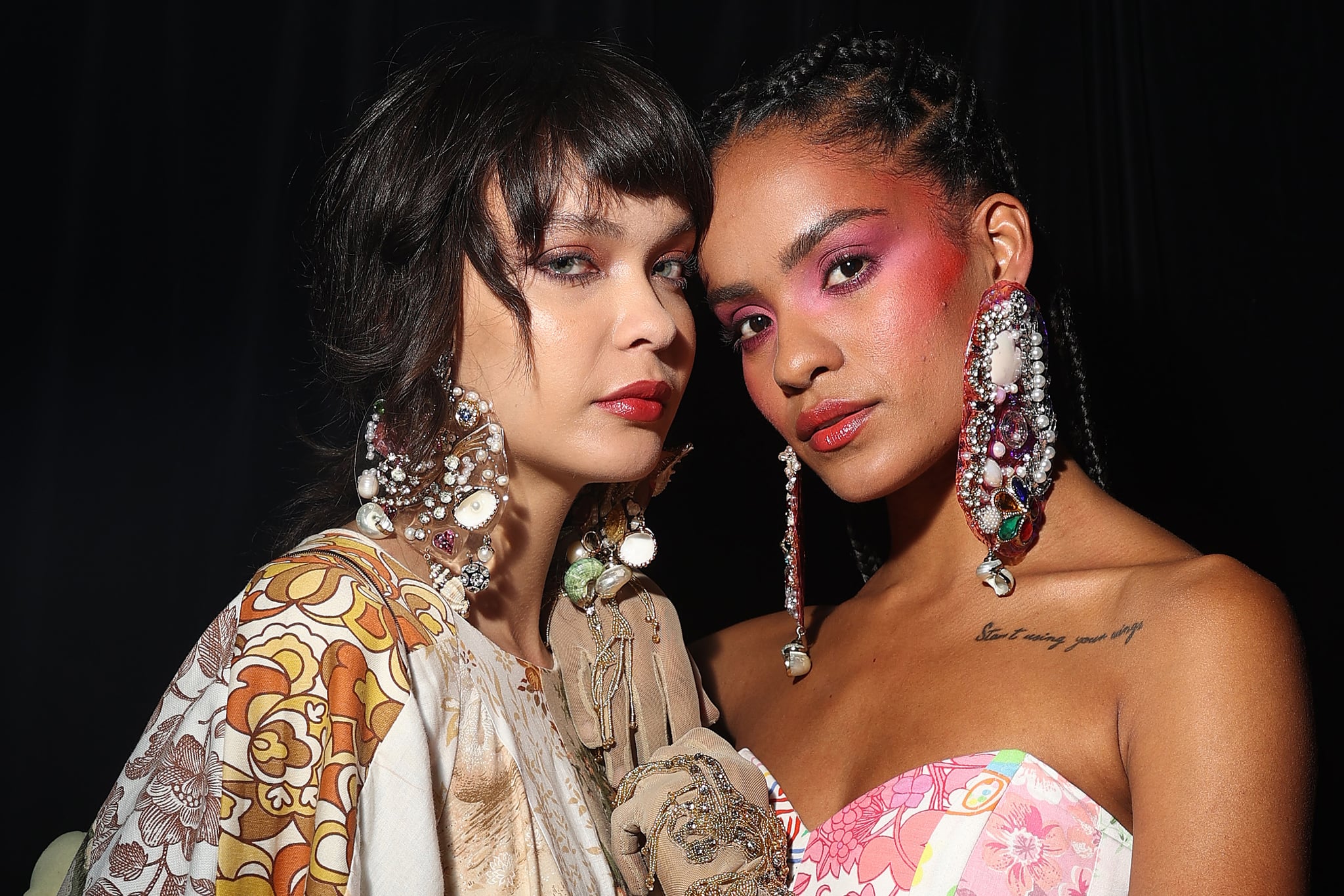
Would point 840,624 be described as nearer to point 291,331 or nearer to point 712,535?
point 712,535

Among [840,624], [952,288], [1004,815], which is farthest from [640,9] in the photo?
[1004,815]

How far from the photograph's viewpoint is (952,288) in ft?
4.83

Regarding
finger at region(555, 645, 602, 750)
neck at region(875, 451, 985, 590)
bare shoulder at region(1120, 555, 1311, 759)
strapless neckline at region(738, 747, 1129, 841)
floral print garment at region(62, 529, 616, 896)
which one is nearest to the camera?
floral print garment at region(62, 529, 616, 896)

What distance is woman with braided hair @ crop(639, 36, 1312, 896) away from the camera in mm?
1180

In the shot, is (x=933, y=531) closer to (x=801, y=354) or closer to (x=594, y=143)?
(x=801, y=354)

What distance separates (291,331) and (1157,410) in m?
1.61

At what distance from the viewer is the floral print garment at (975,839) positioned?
125 cm

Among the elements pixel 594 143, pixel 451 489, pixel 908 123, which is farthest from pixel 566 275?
pixel 908 123

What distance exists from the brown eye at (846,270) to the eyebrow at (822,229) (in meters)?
0.04

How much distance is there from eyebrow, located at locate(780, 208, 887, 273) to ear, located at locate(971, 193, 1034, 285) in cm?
15

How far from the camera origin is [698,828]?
1.31 meters

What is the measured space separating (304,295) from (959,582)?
1.23 m

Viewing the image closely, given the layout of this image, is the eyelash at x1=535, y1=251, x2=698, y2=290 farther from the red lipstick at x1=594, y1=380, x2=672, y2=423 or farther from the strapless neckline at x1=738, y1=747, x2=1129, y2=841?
the strapless neckline at x1=738, y1=747, x2=1129, y2=841

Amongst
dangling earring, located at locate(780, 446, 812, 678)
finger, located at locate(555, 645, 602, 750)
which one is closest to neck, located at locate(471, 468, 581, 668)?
finger, located at locate(555, 645, 602, 750)
